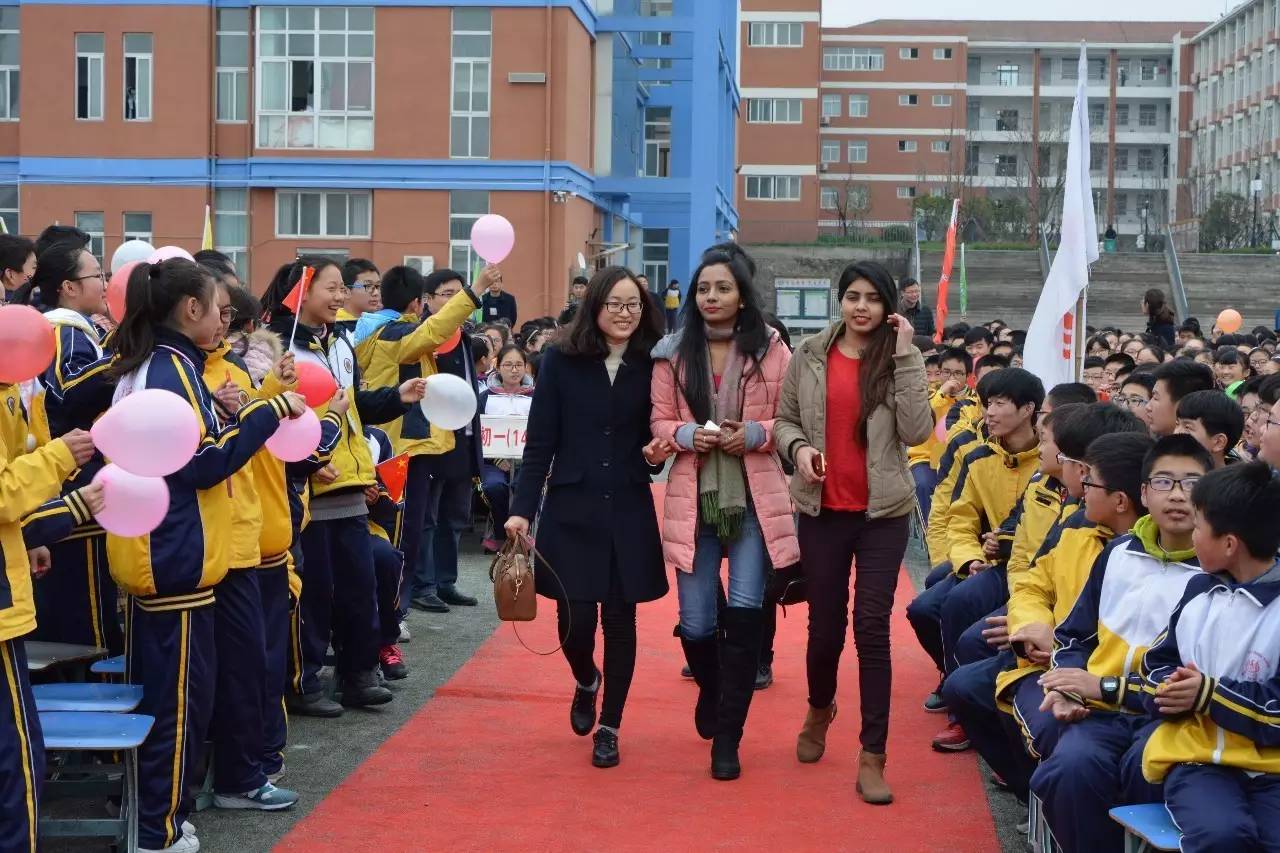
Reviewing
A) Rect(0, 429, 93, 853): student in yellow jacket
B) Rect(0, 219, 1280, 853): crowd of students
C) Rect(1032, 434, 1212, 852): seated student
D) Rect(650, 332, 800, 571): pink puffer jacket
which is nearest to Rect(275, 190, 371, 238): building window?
Rect(0, 219, 1280, 853): crowd of students

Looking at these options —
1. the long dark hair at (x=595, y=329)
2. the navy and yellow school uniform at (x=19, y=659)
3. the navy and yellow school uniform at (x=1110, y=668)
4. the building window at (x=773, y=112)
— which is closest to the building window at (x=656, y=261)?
the building window at (x=773, y=112)

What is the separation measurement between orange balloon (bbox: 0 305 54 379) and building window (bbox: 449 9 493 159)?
27816mm

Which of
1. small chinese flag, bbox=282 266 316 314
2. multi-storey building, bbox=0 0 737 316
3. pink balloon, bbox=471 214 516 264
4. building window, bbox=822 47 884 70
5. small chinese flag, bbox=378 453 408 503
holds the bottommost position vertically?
small chinese flag, bbox=378 453 408 503

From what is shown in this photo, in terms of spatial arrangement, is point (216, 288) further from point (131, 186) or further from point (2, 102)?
point (2, 102)

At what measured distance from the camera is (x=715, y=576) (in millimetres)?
6324

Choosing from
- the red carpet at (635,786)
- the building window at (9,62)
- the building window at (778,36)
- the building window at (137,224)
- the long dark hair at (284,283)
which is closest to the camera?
the red carpet at (635,786)

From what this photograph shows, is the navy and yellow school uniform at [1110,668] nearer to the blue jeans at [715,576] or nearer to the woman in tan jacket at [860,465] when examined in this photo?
the woman in tan jacket at [860,465]

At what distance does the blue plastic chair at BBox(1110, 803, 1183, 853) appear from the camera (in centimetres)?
403

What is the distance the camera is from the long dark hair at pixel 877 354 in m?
6.10

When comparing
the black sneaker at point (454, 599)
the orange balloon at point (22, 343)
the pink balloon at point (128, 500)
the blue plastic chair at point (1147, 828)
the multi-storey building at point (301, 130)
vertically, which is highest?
the multi-storey building at point (301, 130)

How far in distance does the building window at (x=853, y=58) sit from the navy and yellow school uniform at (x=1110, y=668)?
248 feet

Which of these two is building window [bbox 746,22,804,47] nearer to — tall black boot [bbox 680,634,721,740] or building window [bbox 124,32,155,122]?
building window [bbox 124,32,155,122]

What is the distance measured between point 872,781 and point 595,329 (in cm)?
203

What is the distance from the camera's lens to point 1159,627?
458cm
